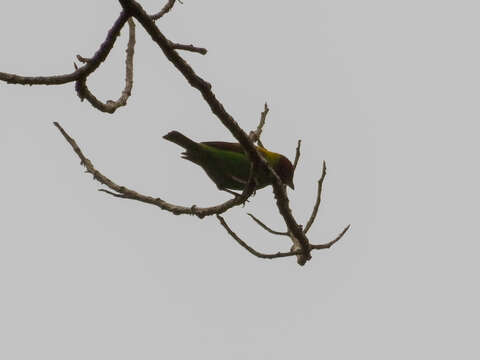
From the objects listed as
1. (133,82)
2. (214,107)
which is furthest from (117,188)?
(214,107)

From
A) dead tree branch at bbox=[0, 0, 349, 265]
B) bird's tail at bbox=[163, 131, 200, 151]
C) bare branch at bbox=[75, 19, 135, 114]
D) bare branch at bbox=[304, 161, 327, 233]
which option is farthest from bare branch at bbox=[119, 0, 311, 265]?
bird's tail at bbox=[163, 131, 200, 151]

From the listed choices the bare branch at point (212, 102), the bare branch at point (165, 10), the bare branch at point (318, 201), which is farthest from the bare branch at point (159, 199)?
the bare branch at point (165, 10)

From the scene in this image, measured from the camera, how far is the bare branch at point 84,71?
285 cm

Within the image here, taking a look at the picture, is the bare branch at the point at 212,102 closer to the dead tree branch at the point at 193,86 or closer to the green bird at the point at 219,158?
the dead tree branch at the point at 193,86

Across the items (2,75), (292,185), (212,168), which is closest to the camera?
(2,75)

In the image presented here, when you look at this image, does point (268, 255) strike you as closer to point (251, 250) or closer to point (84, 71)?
point (251, 250)

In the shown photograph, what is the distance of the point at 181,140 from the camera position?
5.82 metres

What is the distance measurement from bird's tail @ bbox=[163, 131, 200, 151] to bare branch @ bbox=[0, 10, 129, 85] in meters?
2.81

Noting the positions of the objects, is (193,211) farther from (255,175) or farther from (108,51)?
(108,51)

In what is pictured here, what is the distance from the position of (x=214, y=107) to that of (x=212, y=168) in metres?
2.58

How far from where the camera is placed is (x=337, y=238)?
4449 mm

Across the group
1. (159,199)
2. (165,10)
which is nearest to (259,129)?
(159,199)

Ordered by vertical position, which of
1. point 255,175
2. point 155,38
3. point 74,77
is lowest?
point 255,175

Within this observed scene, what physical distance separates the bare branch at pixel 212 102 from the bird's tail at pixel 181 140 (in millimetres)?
1820
